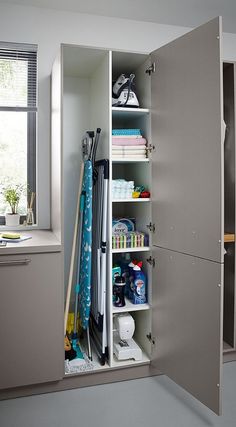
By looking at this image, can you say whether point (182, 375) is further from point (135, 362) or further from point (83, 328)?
point (83, 328)

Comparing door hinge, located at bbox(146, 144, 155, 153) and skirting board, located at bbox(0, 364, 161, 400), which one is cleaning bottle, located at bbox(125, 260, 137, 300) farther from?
door hinge, located at bbox(146, 144, 155, 153)

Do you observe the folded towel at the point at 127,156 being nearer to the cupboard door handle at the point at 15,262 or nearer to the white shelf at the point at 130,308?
the cupboard door handle at the point at 15,262

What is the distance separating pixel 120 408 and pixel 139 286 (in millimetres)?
731

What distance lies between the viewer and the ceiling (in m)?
2.46

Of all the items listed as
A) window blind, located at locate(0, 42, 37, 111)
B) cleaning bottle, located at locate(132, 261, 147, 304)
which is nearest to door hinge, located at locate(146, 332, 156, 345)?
cleaning bottle, located at locate(132, 261, 147, 304)

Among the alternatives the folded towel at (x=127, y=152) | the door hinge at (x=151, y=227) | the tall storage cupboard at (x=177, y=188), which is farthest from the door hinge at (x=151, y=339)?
the folded towel at (x=127, y=152)

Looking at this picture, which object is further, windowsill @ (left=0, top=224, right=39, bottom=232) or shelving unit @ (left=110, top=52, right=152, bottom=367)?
windowsill @ (left=0, top=224, right=39, bottom=232)

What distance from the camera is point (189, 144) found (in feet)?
6.06

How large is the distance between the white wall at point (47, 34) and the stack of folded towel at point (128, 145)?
2.08ft

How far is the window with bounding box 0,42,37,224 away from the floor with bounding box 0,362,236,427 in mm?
1310

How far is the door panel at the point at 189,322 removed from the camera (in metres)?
1.71

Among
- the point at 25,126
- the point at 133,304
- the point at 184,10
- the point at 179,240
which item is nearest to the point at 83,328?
the point at 133,304

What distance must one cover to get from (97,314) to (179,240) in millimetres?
778

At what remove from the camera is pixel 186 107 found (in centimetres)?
186
